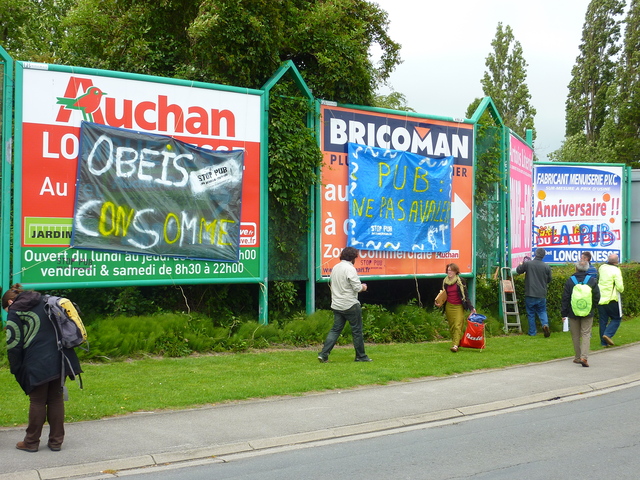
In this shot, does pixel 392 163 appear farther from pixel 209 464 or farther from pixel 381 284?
pixel 209 464

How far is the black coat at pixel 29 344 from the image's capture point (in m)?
6.96

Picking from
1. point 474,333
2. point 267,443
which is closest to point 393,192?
point 474,333

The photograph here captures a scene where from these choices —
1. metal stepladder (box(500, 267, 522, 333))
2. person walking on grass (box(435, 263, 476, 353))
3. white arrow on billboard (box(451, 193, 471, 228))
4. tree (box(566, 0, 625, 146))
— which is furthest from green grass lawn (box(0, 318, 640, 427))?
tree (box(566, 0, 625, 146))

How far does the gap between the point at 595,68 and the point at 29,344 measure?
5042cm

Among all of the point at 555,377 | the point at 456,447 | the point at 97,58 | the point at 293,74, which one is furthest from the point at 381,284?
the point at 456,447

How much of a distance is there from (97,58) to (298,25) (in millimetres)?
4767

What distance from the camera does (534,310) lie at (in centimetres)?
1756

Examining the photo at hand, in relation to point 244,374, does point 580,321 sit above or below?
above

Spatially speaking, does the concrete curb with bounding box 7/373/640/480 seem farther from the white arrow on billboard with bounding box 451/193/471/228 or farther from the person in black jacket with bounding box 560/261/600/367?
the white arrow on billboard with bounding box 451/193/471/228

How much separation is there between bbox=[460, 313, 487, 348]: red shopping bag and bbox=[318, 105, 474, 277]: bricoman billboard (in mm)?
2971

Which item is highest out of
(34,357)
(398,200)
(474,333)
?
(398,200)

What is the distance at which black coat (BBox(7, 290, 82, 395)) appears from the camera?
22.8ft

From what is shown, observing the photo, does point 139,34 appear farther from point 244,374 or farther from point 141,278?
point 244,374

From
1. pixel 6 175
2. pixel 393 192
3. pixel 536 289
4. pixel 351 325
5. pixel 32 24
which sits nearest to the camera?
pixel 6 175
